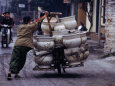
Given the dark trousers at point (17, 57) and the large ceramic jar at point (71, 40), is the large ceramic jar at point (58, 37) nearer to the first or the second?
the large ceramic jar at point (71, 40)

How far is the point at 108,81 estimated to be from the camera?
8367 mm

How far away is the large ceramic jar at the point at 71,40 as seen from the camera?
874 centimetres

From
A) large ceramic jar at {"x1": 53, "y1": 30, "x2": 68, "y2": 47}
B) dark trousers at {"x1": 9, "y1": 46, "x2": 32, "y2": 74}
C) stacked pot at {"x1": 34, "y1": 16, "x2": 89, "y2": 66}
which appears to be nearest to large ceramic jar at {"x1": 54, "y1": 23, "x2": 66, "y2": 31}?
stacked pot at {"x1": 34, "y1": 16, "x2": 89, "y2": 66}

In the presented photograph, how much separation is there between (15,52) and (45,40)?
0.83 m

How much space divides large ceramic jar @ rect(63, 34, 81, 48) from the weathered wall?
204 inches

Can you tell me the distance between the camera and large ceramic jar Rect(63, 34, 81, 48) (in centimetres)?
874

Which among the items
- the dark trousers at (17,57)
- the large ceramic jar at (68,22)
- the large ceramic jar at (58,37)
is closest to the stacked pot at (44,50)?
the large ceramic jar at (58,37)

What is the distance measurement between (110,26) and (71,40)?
548 cm

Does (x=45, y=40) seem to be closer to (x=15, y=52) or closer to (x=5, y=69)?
(x=15, y=52)

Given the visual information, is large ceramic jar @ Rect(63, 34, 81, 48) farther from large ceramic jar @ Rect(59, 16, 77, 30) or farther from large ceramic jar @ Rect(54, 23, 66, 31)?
large ceramic jar @ Rect(59, 16, 77, 30)

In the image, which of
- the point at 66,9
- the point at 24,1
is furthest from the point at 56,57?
the point at 24,1

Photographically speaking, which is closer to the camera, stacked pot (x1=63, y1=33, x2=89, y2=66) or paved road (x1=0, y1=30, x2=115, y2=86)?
paved road (x1=0, y1=30, x2=115, y2=86)

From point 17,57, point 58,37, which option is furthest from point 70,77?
point 17,57

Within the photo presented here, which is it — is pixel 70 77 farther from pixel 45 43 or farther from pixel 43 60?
pixel 45 43
